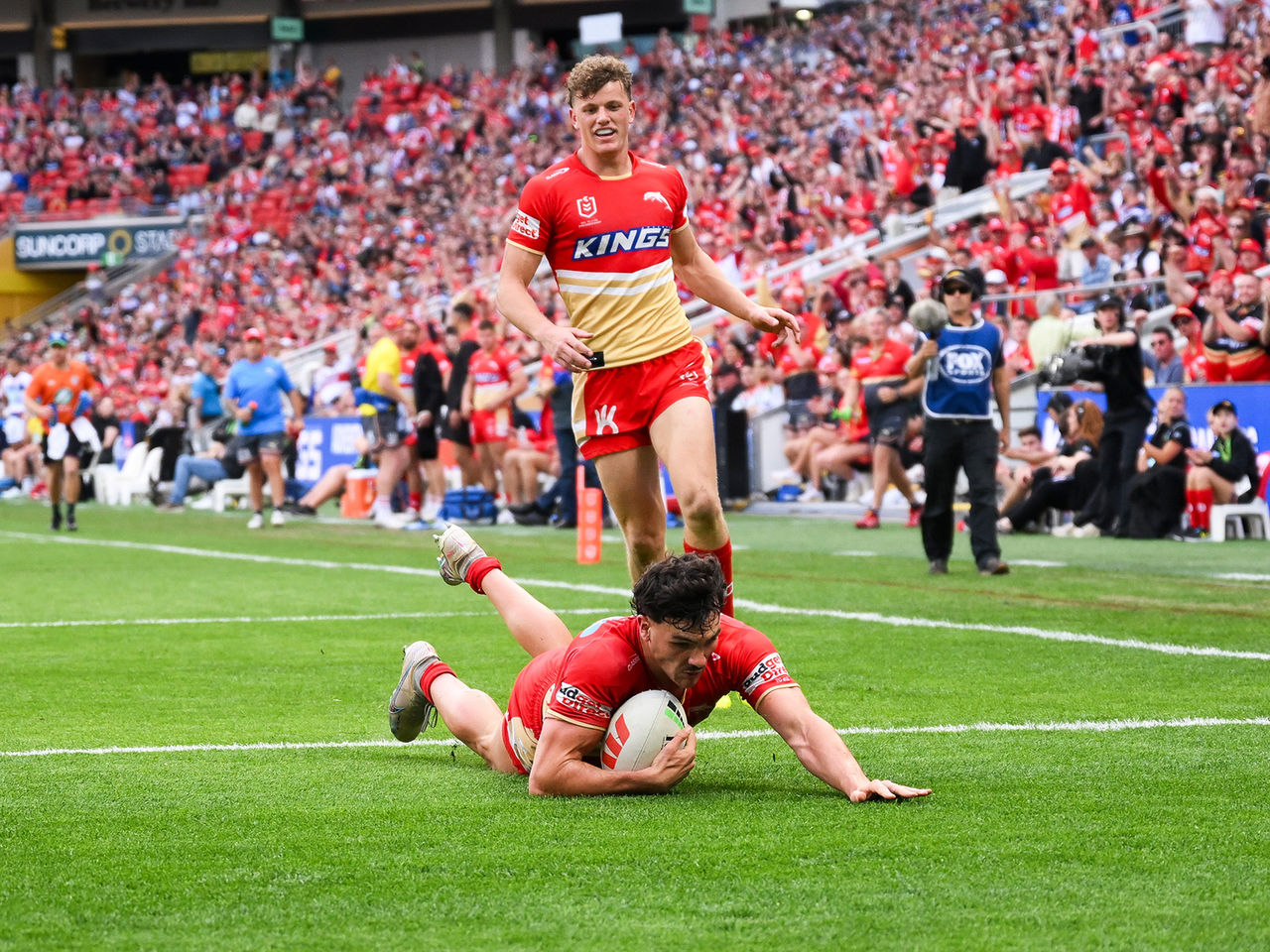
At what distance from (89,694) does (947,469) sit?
693cm

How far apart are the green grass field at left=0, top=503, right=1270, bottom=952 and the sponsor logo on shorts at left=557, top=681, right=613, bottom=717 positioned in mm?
273

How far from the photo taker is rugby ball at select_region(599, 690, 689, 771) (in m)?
5.27

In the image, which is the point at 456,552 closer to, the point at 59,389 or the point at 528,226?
the point at 528,226

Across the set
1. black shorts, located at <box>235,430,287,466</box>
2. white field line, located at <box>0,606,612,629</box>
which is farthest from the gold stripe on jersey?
black shorts, located at <box>235,430,287,466</box>

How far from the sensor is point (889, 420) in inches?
726

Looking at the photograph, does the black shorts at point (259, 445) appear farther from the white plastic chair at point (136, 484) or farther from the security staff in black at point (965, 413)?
the security staff in black at point (965, 413)

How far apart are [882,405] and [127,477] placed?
15967 millimetres

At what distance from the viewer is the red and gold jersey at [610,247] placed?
23.9 ft

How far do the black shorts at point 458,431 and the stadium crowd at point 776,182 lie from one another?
0.19 metres

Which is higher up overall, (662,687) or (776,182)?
(776,182)

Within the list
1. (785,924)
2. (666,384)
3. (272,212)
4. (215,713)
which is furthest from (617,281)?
(272,212)

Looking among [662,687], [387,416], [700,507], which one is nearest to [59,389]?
[387,416]

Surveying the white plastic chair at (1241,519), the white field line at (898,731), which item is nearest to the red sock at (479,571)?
the white field line at (898,731)

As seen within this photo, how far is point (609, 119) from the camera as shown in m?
7.21
